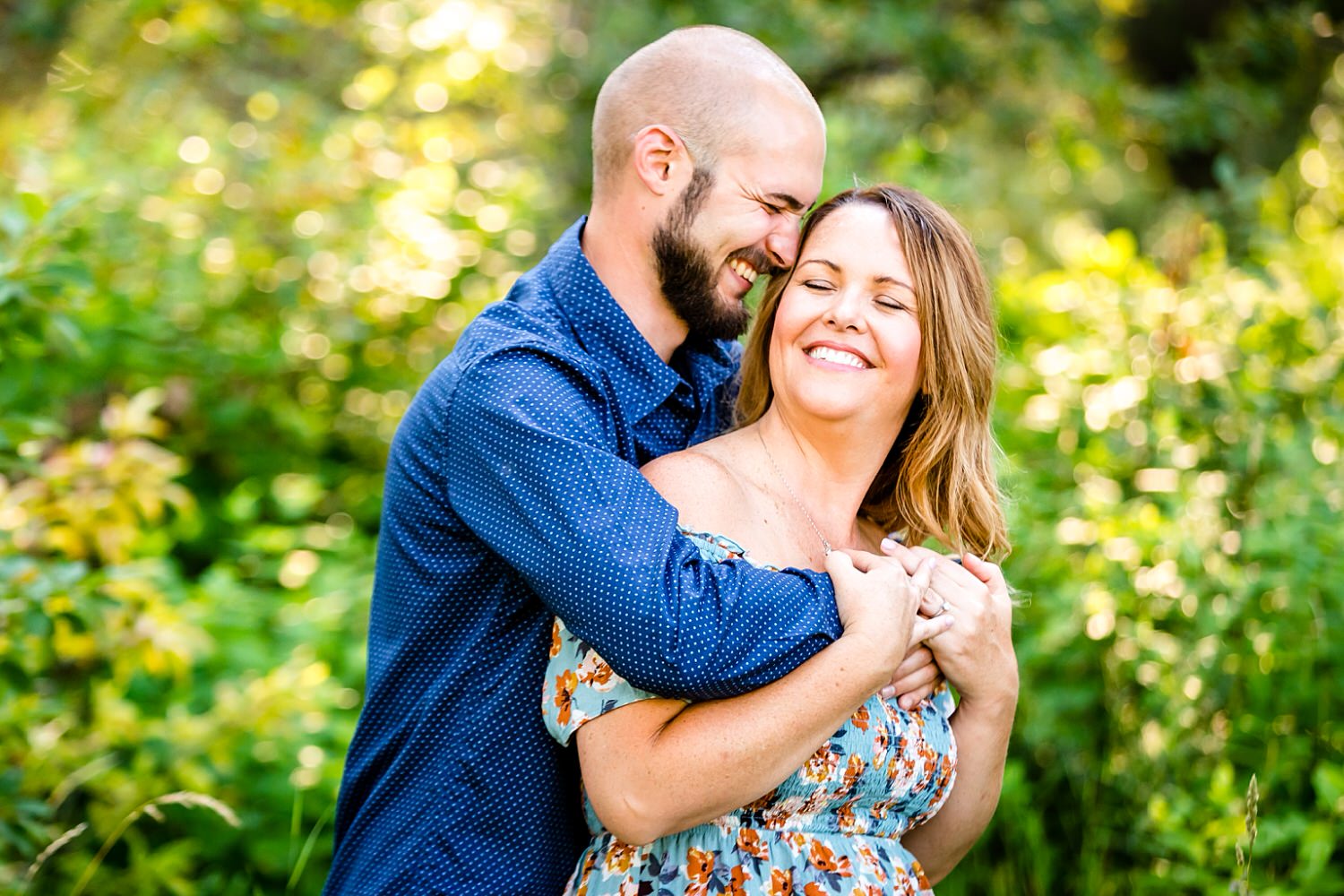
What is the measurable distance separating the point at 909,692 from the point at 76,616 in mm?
2033

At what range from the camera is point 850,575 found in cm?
201

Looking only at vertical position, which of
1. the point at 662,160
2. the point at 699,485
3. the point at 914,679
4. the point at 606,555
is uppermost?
the point at 662,160

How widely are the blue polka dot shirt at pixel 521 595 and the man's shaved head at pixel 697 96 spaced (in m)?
0.33

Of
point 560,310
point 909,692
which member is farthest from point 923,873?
point 560,310

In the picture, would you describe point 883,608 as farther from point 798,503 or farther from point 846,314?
point 846,314

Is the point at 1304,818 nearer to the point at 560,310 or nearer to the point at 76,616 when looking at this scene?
the point at 560,310

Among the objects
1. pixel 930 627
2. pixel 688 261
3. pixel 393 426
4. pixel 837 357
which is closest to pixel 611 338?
pixel 688 261

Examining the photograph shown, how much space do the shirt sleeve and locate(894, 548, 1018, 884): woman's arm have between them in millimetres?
332

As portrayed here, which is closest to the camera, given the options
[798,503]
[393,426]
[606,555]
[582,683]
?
[606,555]

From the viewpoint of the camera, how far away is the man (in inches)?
71.9

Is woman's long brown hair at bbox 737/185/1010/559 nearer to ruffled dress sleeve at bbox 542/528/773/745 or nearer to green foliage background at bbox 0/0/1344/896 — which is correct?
green foliage background at bbox 0/0/1344/896

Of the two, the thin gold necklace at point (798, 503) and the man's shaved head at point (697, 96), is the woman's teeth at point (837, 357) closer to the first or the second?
the thin gold necklace at point (798, 503)

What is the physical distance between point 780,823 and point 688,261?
1.08m

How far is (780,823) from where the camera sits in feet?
6.75
